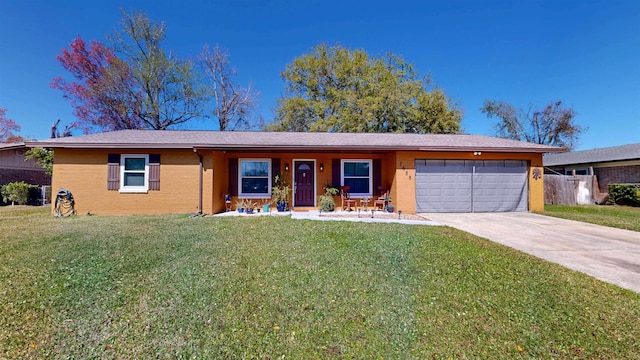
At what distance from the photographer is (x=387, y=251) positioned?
4.77m

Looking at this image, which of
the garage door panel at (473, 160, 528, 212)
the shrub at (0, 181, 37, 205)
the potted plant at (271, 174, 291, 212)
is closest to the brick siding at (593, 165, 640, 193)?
the garage door panel at (473, 160, 528, 212)

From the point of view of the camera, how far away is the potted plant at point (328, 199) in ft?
31.1

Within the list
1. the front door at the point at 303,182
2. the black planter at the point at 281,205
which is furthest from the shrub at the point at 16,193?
the front door at the point at 303,182

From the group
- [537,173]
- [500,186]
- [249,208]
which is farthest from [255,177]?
[537,173]

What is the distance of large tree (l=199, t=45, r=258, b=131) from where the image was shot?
2052 centimetres

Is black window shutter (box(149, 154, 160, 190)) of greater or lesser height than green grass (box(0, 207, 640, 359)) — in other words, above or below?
above

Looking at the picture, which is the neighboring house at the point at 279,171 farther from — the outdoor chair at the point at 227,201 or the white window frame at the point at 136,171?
the outdoor chair at the point at 227,201

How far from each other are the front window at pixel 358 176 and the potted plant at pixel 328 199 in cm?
69

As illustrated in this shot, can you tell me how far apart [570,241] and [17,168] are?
23.8 metres

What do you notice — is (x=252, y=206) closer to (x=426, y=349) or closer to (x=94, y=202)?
(x=94, y=202)

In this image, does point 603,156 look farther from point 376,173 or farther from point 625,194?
point 376,173

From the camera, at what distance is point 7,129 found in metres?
23.5

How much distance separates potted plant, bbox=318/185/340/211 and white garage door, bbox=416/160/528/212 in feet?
10.3

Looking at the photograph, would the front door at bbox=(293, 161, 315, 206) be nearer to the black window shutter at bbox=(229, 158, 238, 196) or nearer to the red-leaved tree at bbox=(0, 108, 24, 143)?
the black window shutter at bbox=(229, 158, 238, 196)
